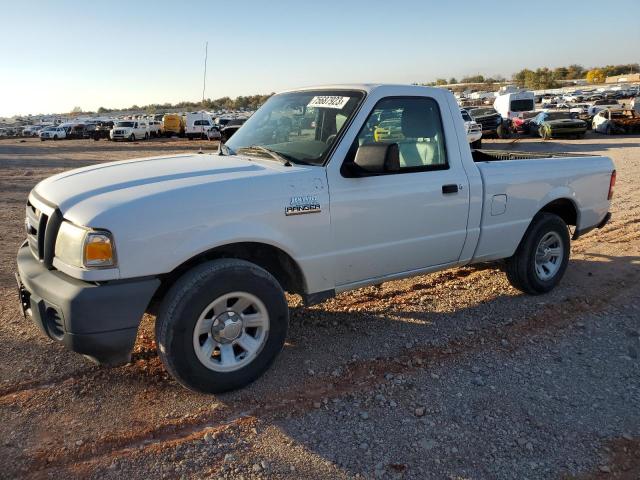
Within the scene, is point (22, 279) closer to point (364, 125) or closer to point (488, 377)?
point (364, 125)

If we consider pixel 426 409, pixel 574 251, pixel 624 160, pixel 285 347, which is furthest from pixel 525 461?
pixel 624 160

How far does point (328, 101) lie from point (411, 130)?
2.32 feet

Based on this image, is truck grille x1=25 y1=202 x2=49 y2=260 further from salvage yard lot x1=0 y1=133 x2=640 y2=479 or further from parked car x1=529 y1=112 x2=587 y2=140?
parked car x1=529 y1=112 x2=587 y2=140

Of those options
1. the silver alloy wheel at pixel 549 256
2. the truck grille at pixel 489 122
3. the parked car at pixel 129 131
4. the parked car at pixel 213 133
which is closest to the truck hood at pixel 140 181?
the silver alloy wheel at pixel 549 256

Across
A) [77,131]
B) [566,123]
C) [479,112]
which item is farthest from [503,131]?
[77,131]

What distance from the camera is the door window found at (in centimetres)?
409

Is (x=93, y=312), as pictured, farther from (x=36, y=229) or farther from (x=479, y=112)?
(x=479, y=112)

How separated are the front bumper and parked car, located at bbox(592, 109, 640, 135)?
108ft

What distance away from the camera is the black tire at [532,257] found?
5184mm

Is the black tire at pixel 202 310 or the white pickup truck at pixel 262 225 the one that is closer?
the white pickup truck at pixel 262 225

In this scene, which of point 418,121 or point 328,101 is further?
point 418,121

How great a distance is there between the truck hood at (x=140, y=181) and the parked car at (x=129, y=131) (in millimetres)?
38981

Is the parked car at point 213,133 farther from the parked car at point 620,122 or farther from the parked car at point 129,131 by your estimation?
the parked car at point 620,122

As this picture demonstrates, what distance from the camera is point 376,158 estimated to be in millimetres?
3650
